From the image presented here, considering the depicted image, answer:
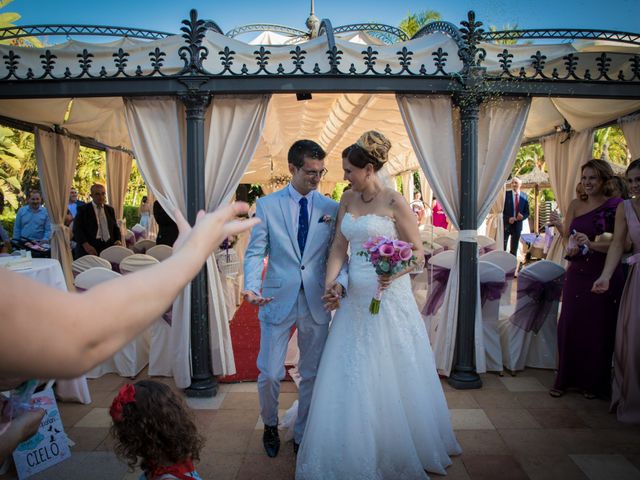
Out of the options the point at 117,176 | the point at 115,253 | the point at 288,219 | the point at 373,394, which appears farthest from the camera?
the point at 117,176

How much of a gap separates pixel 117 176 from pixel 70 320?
32.0ft

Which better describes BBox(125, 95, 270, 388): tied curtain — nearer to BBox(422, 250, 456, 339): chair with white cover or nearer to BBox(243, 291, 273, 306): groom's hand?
BBox(243, 291, 273, 306): groom's hand

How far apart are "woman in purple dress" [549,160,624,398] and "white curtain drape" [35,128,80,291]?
6292 mm

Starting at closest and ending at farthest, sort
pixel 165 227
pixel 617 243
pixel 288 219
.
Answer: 1. pixel 288 219
2. pixel 617 243
3. pixel 165 227

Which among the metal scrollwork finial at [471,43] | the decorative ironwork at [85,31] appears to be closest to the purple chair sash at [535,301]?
the metal scrollwork finial at [471,43]

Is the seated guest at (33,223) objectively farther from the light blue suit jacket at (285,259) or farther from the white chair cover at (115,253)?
the light blue suit jacket at (285,259)

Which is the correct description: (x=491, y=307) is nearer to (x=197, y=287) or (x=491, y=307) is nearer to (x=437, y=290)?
(x=437, y=290)

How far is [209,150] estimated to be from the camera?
4453 mm

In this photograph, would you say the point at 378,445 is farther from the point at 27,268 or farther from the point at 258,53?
the point at 258,53

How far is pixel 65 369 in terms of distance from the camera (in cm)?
63

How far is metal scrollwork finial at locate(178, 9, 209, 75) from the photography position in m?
4.12

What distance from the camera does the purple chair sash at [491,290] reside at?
15.9 feet

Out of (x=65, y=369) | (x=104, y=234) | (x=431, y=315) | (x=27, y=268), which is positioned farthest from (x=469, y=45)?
(x=104, y=234)

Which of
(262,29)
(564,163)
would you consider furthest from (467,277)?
(262,29)
